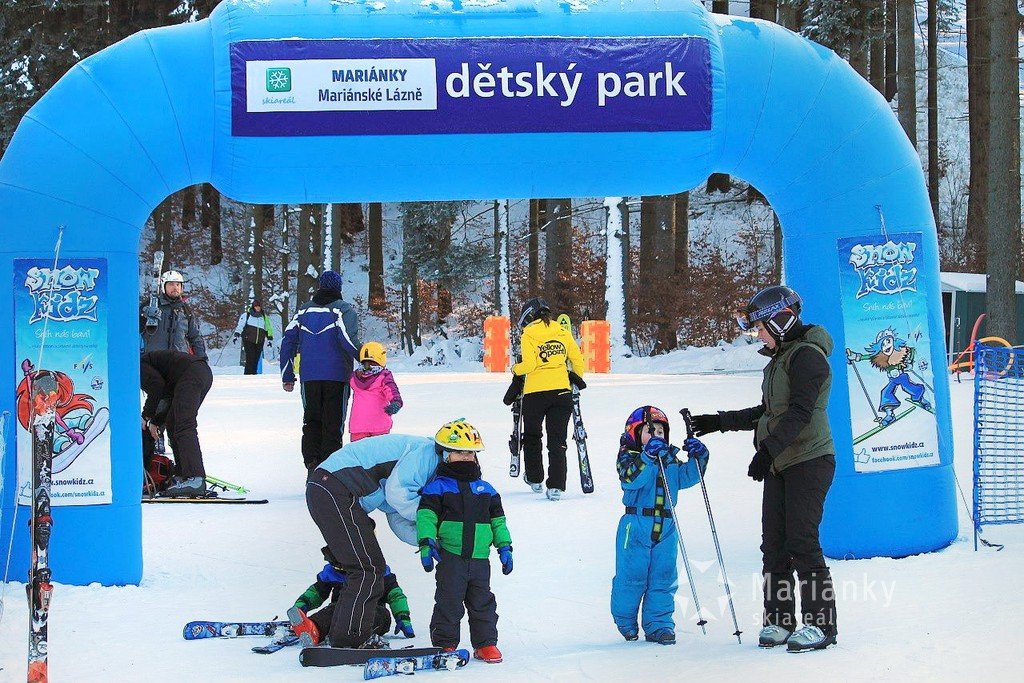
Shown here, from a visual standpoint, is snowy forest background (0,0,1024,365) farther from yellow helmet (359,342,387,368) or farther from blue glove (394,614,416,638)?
blue glove (394,614,416,638)

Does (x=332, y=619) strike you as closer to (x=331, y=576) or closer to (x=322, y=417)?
(x=331, y=576)

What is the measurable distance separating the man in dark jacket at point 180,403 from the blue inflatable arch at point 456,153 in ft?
8.49

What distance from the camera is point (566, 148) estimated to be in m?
7.65

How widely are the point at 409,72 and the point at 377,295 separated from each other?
32461 mm

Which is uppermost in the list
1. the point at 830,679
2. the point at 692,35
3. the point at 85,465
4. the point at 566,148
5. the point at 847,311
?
the point at 692,35

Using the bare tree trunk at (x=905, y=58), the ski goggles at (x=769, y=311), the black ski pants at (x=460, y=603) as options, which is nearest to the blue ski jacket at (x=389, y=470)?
the black ski pants at (x=460, y=603)

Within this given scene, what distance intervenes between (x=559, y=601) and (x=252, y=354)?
18060 mm

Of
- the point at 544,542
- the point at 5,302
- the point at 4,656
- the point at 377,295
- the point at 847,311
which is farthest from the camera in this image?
the point at 377,295

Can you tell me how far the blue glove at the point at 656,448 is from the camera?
20.6 feet

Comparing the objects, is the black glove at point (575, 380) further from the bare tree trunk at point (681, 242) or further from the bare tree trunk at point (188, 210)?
the bare tree trunk at point (188, 210)

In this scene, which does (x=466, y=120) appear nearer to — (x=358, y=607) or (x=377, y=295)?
(x=358, y=607)

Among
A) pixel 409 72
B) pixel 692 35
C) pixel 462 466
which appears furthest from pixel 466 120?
pixel 462 466

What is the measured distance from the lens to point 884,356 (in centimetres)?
785

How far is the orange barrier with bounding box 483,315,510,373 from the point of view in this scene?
23859 mm
